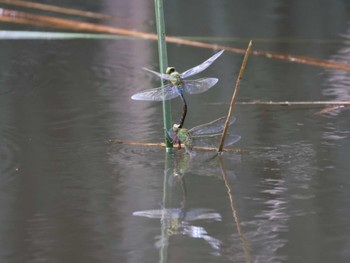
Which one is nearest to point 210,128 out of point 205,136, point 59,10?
point 205,136

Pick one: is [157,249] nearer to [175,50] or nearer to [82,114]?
[82,114]

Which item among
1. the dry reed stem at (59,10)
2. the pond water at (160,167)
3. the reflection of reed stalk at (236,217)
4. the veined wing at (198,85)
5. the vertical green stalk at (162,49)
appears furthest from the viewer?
the dry reed stem at (59,10)

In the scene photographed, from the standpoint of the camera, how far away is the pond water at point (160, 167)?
2531 mm

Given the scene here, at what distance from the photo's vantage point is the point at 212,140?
3.41 m

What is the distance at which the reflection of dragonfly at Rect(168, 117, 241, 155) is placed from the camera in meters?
3.38

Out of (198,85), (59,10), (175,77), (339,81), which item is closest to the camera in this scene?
(175,77)

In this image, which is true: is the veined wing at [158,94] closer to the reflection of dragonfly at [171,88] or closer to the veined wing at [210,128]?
the reflection of dragonfly at [171,88]

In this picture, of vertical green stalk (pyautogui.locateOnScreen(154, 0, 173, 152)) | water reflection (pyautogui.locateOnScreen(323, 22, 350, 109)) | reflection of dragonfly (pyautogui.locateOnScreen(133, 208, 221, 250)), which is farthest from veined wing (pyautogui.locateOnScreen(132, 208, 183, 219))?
water reflection (pyautogui.locateOnScreen(323, 22, 350, 109))

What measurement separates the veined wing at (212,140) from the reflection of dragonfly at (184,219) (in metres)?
0.61

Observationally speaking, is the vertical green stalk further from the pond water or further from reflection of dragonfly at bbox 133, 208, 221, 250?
reflection of dragonfly at bbox 133, 208, 221, 250

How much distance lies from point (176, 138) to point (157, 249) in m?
0.96

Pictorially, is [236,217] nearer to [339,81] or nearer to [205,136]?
[205,136]

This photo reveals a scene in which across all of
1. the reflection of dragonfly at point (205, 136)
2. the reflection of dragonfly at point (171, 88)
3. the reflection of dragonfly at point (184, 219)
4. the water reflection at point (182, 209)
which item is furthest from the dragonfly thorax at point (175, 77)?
the reflection of dragonfly at point (184, 219)

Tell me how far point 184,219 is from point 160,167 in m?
0.57
